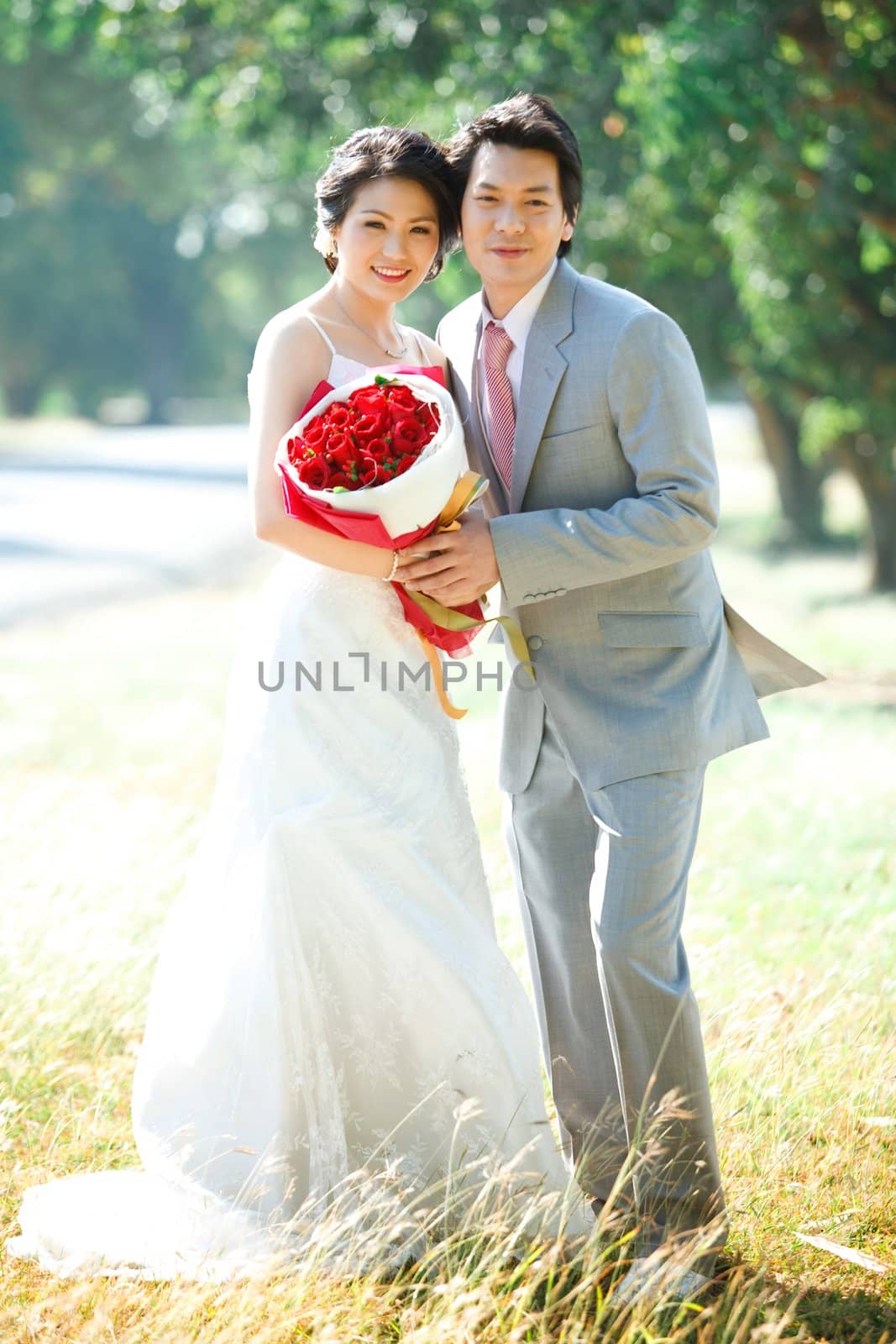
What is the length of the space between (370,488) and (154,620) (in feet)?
37.4

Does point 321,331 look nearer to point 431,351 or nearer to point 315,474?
point 431,351

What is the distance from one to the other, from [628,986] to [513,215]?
6.20 ft

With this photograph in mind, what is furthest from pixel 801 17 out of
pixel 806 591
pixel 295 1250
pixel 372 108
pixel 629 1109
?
pixel 806 591

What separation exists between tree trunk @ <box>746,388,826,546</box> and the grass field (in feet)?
48.3

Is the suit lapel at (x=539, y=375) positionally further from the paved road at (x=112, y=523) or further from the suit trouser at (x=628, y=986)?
the paved road at (x=112, y=523)

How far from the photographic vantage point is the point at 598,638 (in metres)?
3.53

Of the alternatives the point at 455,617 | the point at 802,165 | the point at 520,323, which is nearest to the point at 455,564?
the point at 455,617

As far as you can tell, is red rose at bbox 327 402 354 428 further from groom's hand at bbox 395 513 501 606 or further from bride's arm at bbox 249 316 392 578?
groom's hand at bbox 395 513 501 606

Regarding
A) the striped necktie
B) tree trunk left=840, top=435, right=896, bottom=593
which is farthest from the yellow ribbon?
tree trunk left=840, top=435, right=896, bottom=593

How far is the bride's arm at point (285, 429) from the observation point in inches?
136

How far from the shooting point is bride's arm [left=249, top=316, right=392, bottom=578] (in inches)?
136

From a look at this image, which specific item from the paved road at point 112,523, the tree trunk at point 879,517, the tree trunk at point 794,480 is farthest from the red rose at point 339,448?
the tree trunk at point 794,480

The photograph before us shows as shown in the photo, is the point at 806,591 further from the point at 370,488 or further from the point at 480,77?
the point at 370,488

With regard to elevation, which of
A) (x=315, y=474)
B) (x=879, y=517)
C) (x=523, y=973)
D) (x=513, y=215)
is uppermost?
(x=879, y=517)
